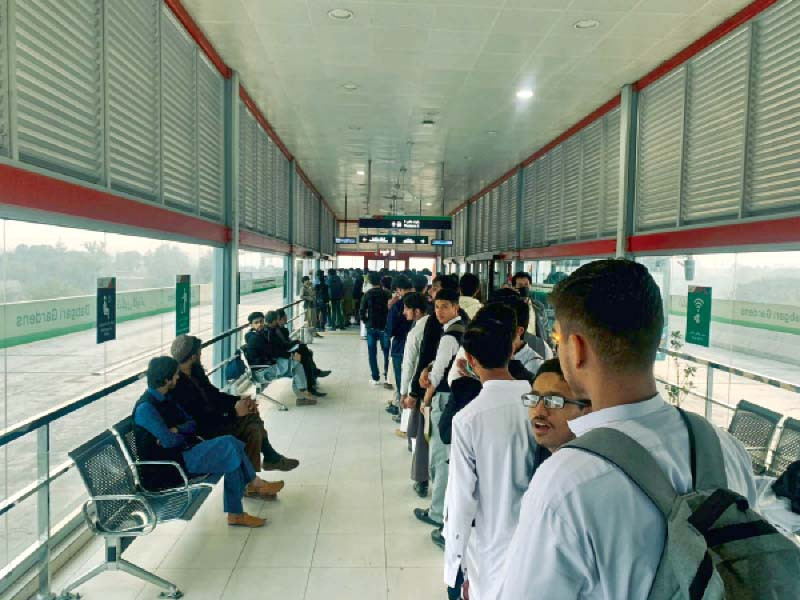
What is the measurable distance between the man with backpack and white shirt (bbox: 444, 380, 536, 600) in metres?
1.29

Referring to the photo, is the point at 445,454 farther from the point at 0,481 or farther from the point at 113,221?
the point at 0,481

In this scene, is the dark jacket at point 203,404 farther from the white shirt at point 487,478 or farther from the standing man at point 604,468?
the standing man at point 604,468

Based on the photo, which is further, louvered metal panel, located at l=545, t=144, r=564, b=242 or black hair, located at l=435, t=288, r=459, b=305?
louvered metal panel, located at l=545, t=144, r=564, b=242

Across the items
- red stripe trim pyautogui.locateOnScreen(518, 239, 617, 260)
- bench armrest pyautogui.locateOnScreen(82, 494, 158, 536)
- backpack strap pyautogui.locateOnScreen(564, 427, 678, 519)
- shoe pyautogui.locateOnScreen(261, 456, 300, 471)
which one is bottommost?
shoe pyautogui.locateOnScreen(261, 456, 300, 471)

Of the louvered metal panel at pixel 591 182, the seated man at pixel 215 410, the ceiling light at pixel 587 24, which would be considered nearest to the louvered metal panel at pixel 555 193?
the louvered metal panel at pixel 591 182

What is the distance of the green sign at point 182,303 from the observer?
5641 millimetres

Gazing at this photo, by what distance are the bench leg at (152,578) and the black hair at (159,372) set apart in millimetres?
949

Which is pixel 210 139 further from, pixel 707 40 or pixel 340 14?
pixel 707 40

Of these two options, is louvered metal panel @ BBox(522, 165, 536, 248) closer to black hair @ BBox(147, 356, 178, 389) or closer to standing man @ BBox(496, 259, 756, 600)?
black hair @ BBox(147, 356, 178, 389)

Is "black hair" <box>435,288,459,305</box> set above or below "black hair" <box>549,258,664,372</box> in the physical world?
below

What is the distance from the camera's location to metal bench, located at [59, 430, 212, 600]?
2.93 m

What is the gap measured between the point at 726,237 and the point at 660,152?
5.90 feet

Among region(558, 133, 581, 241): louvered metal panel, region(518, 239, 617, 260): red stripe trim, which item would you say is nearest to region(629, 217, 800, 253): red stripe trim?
region(518, 239, 617, 260): red stripe trim

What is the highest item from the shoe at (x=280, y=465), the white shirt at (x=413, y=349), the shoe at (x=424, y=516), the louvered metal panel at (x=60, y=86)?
the louvered metal panel at (x=60, y=86)
